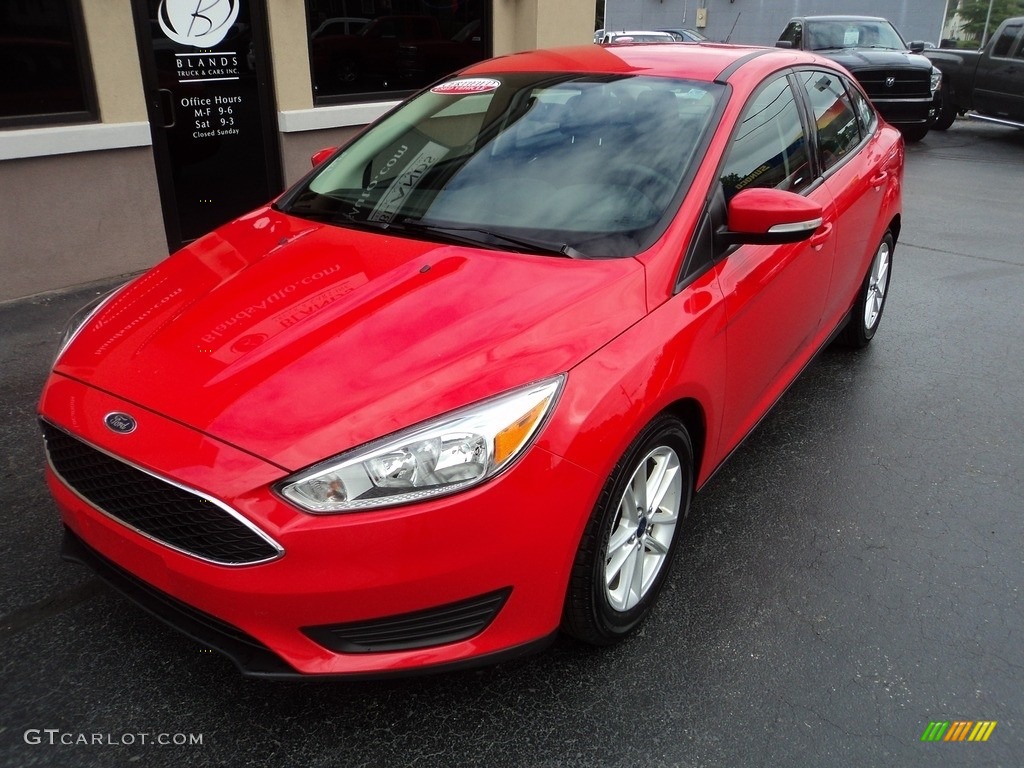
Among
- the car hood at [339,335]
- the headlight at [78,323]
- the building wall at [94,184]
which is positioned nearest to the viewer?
the car hood at [339,335]

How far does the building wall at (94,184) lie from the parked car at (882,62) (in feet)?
30.3

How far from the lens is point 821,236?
11.2 ft

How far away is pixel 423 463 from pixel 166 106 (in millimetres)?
4980

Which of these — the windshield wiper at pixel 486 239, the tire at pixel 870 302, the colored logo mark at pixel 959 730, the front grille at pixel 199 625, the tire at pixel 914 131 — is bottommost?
the tire at pixel 914 131

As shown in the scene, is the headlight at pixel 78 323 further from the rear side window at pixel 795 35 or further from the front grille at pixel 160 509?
the rear side window at pixel 795 35

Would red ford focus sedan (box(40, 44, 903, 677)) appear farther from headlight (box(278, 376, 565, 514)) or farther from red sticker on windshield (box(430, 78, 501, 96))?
red sticker on windshield (box(430, 78, 501, 96))

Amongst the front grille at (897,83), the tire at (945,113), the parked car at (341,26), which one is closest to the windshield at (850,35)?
the front grille at (897,83)

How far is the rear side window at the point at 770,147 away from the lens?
291cm

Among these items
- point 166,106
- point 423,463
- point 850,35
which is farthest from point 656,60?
point 850,35

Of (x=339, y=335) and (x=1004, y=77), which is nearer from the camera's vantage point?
(x=339, y=335)

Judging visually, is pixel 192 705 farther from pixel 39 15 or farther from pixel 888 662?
pixel 39 15

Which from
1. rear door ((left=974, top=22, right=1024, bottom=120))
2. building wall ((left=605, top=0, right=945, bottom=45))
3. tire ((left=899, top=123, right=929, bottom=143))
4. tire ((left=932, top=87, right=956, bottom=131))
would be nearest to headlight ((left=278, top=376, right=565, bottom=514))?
tire ((left=899, top=123, right=929, bottom=143))

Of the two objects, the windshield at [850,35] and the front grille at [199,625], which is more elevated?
the windshield at [850,35]

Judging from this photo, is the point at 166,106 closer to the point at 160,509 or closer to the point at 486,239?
the point at 486,239
